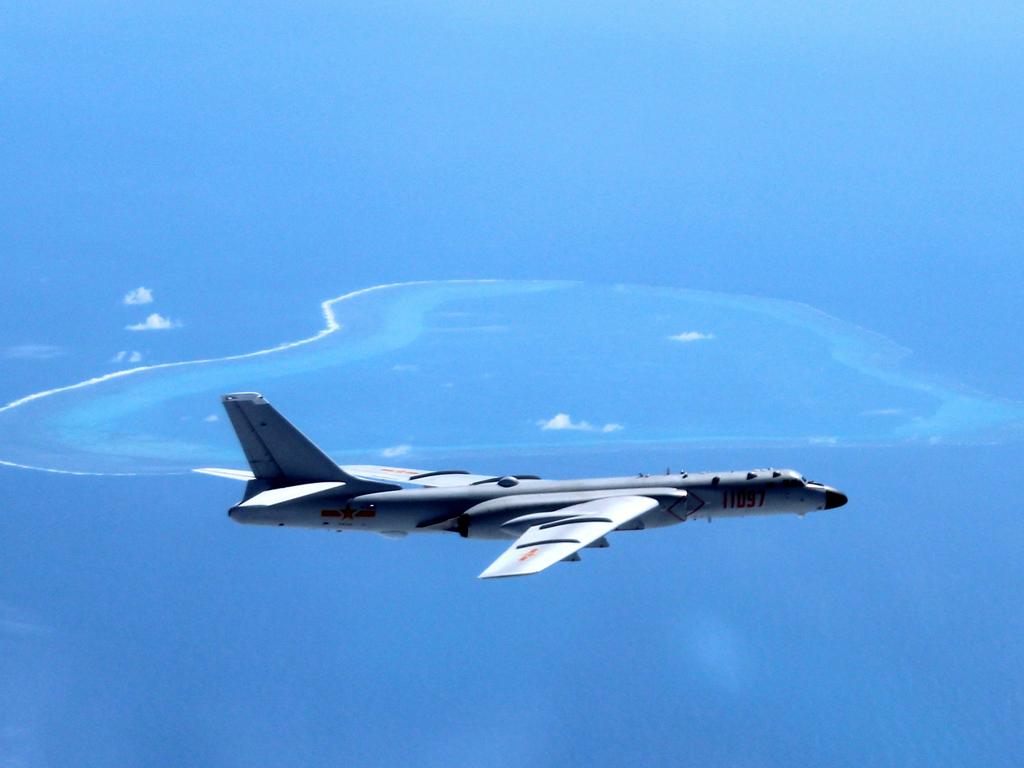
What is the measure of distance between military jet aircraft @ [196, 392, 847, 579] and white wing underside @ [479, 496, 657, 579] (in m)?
0.16

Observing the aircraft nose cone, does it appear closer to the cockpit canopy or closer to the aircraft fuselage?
the cockpit canopy

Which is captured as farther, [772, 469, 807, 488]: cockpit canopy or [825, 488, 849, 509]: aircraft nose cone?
[825, 488, 849, 509]: aircraft nose cone

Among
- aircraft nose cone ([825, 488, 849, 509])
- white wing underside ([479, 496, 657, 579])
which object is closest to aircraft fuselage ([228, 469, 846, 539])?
white wing underside ([479, 496, 657, 579])

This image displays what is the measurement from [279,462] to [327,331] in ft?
255

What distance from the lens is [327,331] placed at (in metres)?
132

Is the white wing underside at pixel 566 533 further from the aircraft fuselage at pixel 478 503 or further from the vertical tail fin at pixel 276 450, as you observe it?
the vertical tail fin at pixel 276 450

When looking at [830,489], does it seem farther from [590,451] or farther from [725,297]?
[725,297]

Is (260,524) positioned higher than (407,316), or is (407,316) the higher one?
(407,316)

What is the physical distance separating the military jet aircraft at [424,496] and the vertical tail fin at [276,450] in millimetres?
42

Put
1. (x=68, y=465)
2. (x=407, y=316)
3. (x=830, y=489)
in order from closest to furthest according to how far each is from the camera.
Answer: (x=830, y=489) → (x=68, y=465) → (x=407, y=316)

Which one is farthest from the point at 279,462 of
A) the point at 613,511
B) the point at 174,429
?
the point at 174,429

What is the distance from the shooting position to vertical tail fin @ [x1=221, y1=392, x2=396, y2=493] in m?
55.2

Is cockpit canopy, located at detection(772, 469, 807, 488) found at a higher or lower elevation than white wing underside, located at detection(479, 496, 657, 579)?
higher

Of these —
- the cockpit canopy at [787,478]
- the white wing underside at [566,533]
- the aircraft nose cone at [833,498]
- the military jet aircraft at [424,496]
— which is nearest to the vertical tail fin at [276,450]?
the military jet aircraft at [424,496]
